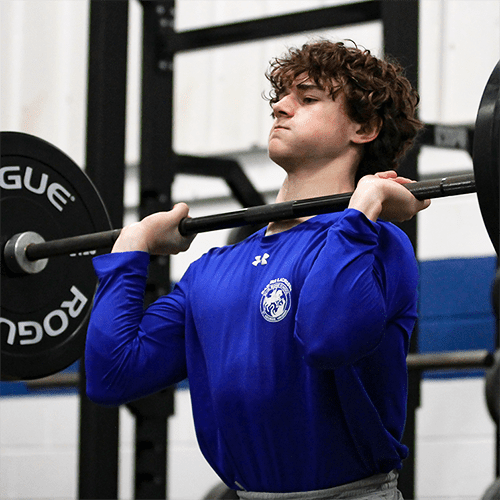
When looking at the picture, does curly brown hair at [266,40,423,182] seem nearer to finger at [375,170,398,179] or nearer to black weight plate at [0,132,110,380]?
finger at [375,170,398,179]

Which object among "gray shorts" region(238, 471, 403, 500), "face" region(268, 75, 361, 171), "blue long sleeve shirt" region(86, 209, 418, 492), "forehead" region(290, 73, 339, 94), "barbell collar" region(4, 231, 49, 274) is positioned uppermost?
"forehead" region(290, 73, 339, 94)

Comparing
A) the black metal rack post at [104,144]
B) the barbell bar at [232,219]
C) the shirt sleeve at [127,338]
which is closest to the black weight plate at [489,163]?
the barbell bar at [232,219]

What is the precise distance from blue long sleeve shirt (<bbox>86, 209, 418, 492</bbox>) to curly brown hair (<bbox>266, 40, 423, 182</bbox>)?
0.18 meters

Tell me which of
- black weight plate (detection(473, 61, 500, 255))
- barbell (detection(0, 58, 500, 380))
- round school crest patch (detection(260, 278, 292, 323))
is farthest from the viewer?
barbell (detection(0, 58, 500, 380))

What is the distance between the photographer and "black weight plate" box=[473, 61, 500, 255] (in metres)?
1.06

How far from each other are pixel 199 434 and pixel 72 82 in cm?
283

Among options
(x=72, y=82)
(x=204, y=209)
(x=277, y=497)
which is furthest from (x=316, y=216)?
(x=72, y=82)

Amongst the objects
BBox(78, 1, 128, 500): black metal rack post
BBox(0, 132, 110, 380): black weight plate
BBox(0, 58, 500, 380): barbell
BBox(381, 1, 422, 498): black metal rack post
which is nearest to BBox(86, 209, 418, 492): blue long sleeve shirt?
BBox(0, 58, 500, 380): barbell

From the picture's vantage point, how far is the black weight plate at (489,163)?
1060 mm

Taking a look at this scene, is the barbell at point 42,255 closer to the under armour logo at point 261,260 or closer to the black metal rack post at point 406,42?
the under armour logo at point 261,260

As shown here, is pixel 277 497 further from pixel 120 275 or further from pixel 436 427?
pixel 436 427

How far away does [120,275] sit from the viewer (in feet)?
4.50

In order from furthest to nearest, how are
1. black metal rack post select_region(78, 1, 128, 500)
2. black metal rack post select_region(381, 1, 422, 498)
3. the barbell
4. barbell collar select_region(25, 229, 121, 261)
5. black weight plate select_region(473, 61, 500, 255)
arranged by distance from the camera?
black metal rack post select_region(78, 1, 128, 500)
black metal rack post select_region(381, 1, 422, 498)
the barbell
barbell collar select_region(25, 229, 121, 261)
black weight plate select_region(473, 61, 500, 255)

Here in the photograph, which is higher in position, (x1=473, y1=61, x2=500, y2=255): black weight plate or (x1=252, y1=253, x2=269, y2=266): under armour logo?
(x1=473, y1=61, x2=500, y2=255): black weight plate
